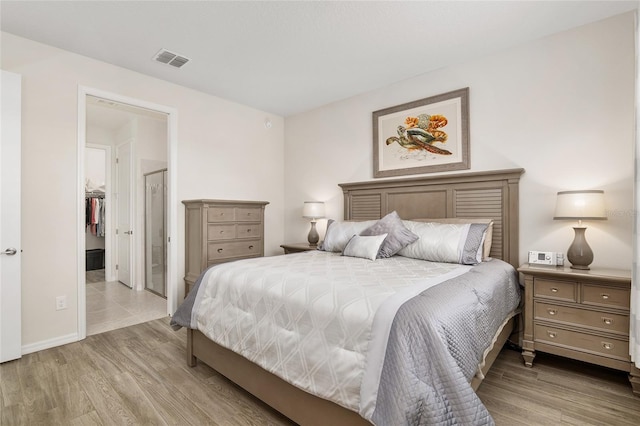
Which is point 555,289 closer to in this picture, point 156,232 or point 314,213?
point 314,213

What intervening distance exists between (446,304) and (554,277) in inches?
53.6

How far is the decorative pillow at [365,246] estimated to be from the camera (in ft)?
8.65

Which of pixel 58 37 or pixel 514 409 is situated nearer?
pixel 514 409

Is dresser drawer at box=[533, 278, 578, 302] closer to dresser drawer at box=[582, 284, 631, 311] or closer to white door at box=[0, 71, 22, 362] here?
dresser drawer at box=[582, 284, 631, 311]

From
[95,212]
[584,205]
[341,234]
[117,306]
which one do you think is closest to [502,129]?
[584,205]

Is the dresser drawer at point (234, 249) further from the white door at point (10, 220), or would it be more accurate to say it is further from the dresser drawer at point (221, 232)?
the white door at point (10, 220)

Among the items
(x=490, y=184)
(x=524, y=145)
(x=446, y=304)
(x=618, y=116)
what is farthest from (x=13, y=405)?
(x=618, y=116)

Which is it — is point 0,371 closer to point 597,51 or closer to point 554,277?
point 554,277

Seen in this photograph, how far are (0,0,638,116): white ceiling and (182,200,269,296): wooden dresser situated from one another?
1.45 m

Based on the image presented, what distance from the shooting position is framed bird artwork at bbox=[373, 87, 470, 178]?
3094 mm

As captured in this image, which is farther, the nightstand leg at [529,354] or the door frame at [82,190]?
the door frame at [82,190]

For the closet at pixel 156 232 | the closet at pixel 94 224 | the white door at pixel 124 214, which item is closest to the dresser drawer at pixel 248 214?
the closet at pixel 156 232

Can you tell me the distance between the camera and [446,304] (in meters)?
1.46

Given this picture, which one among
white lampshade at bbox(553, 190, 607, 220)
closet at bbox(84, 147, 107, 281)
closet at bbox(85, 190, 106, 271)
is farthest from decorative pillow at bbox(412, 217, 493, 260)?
closet at bbox(85, 190, 106, 271)
